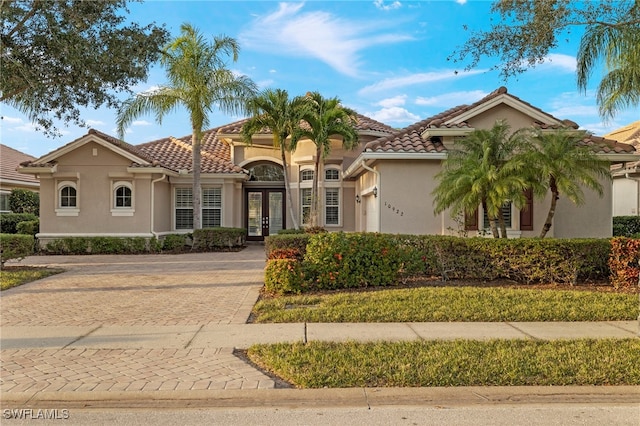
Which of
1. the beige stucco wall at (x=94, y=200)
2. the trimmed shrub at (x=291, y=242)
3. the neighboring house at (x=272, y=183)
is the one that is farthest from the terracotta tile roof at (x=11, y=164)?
the trimmed shrub at (x=291, y=242)

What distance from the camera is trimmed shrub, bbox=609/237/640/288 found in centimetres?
987

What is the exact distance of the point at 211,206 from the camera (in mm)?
21578

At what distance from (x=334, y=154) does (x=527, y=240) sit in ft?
39.1

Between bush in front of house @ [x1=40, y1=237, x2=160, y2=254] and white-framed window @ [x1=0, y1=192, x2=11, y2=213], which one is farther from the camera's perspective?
white-framed window @ [x1=0, y1=192, x2=11, y2=213]

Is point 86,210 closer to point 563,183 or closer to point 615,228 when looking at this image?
point 563,183

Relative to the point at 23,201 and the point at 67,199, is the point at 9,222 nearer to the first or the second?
the point at 23,201

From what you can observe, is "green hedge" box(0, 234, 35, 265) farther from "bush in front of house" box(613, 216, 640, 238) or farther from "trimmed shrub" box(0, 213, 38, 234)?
"bush in front of house" box(613, 216, 640, 238)

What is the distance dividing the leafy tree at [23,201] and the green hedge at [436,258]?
21.1m

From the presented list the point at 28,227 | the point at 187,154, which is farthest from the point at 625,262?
the point at 28,227

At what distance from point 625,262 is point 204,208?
16.8 m

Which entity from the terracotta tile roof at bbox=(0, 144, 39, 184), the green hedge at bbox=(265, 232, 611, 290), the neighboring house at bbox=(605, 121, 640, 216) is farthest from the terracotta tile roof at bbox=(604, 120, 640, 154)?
the terracotta tile roof at bbox=(0, 144, 39, 184)

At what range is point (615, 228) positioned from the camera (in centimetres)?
2069

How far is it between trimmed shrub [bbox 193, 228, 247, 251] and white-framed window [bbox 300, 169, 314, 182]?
4227 mm

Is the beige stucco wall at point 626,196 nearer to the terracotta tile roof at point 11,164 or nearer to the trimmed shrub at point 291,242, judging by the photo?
the trimmed shrub at point 291,242
